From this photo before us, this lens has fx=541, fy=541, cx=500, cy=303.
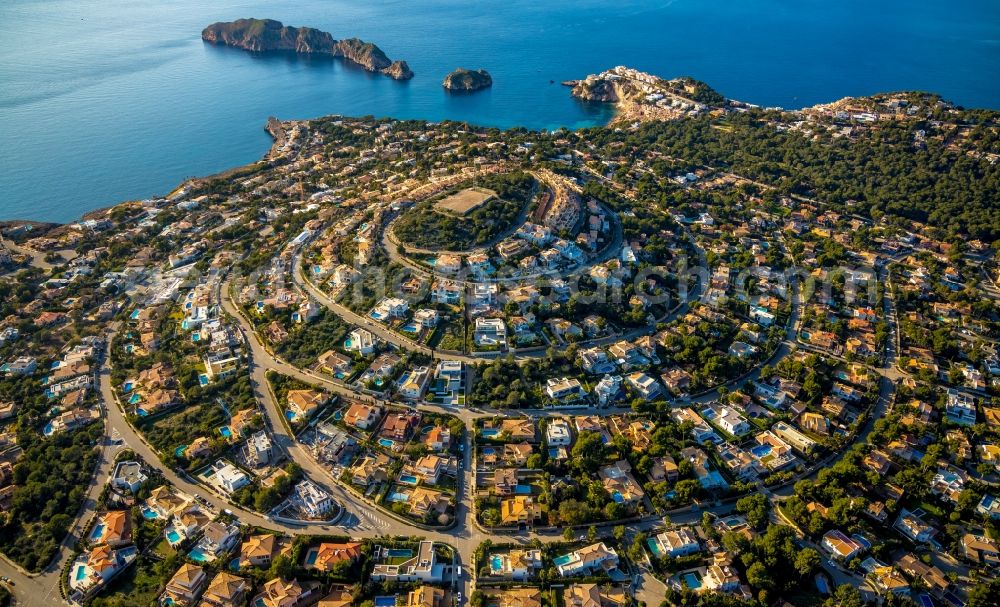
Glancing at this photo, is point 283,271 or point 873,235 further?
point 873,235

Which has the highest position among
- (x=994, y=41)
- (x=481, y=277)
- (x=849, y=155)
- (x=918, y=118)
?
(x=994, y=41)

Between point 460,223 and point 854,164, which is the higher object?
point 854,164

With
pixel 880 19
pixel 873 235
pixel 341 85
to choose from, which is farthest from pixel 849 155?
pixel 880 19

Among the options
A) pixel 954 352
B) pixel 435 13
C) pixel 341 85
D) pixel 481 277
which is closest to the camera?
pixel 954 352

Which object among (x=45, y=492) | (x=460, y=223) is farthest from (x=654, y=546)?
(x=460, y=223)

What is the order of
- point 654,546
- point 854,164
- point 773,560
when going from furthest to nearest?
point 854,164 → point 654,546 → point 773,560

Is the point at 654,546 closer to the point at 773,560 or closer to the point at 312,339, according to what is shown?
the point at 773,560

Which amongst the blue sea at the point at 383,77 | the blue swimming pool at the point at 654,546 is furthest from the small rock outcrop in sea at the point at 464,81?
the blue swimming pool at the point at 654,546

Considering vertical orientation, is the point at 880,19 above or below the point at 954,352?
above

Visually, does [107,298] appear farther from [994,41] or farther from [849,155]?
[994,41]
